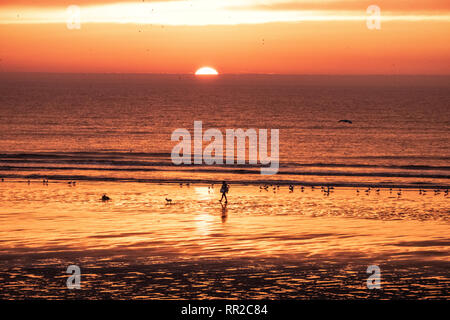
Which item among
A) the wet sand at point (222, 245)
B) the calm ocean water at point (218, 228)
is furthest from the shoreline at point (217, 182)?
the wet sand at point (222, 245)

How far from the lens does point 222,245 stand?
78.7 feet

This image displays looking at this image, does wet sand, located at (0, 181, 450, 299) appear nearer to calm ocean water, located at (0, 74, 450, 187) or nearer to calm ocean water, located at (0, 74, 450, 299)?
calm ocean water, located at (0, 74, 450, 299)

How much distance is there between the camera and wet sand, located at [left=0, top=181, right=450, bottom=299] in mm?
18547

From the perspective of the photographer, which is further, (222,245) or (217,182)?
(217,182)

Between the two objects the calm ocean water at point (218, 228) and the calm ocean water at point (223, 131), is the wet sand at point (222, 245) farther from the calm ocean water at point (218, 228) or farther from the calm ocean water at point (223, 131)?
the calm ocean water at point (223, 131)

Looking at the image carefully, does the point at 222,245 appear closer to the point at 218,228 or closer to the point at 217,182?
the point at 218,228

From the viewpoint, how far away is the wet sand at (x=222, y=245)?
18.5 metres

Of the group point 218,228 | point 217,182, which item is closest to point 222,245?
point 218,228

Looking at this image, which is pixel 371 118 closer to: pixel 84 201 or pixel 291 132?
pixel 291 132

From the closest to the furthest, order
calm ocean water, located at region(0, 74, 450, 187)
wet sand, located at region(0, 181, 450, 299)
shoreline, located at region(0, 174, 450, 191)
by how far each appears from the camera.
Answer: wet sand, located at region(0, 181, 450, 299)
shoreline, located at region(0, 174, 450, 191)
calm ocean water, located at region(0, 74, 450, 187)

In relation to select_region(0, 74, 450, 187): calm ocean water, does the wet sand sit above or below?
below

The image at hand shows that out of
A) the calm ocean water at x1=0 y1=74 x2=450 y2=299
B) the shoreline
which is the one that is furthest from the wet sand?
the shoreline

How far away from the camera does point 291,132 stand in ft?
327

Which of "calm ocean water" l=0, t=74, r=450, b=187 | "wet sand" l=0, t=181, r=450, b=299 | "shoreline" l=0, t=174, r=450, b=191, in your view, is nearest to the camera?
"wet sand" l=0, t=181, r=450, b=299
